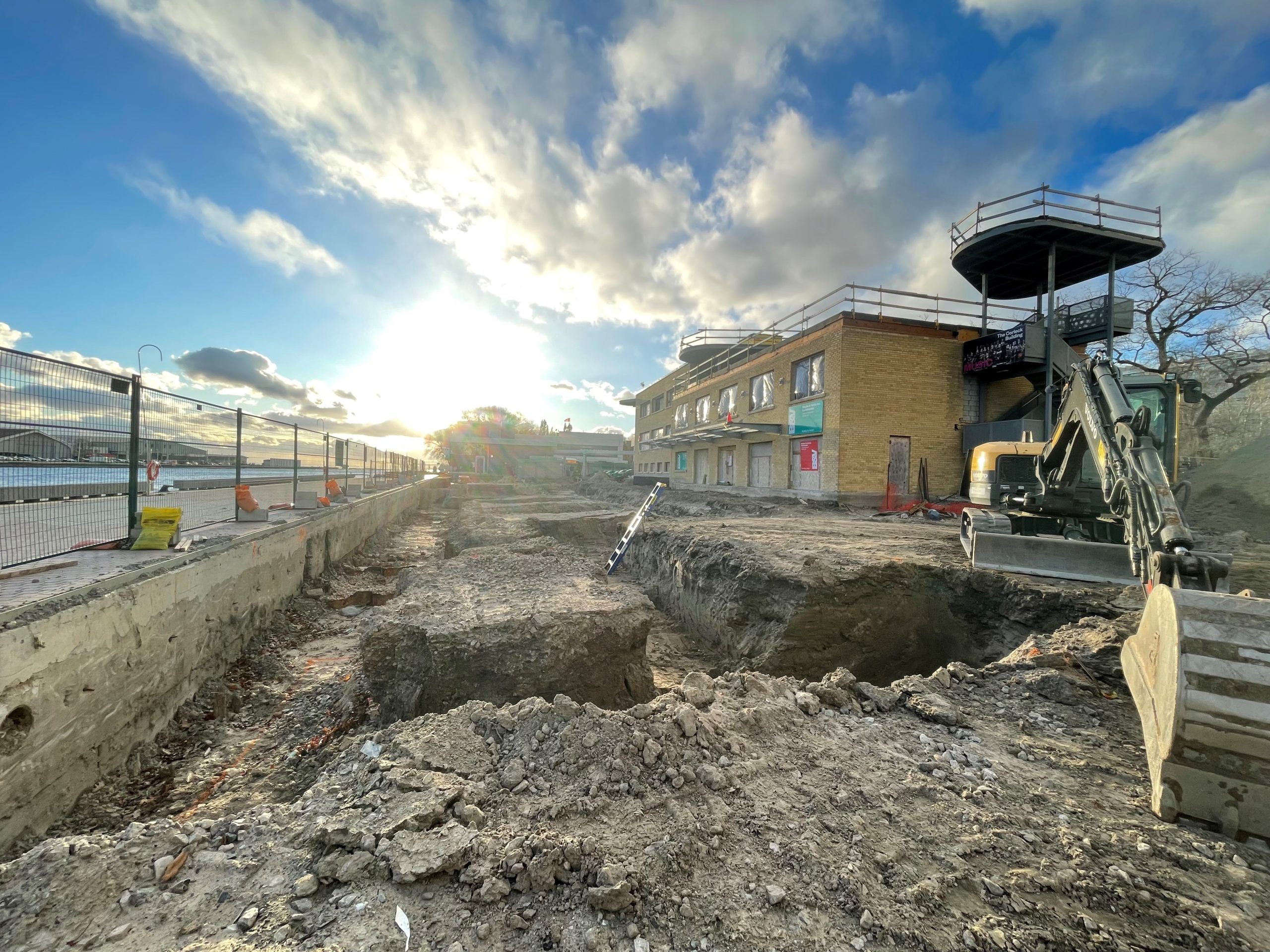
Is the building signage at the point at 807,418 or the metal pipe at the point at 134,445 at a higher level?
the building signage at the point at 807,418

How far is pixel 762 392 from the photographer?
20.9 meters

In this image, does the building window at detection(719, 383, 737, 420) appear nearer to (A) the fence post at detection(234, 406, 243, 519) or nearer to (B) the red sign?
(B) the red sign

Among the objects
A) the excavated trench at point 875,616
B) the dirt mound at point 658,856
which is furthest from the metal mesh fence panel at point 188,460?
the excavated trench at point 875,616

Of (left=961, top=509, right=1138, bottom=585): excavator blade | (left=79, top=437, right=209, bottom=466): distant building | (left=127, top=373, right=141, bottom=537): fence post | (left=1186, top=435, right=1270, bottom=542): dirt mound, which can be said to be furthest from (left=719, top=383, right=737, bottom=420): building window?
(left=127, top=373, right=141, bottom=537): fence post

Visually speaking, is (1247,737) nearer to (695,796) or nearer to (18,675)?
(695,796)

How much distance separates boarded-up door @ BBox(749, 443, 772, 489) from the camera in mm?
19766

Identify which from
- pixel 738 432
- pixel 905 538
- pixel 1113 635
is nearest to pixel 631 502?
pixel 738 432

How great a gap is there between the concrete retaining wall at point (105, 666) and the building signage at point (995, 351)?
749 inches

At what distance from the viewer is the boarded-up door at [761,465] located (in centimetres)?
1977

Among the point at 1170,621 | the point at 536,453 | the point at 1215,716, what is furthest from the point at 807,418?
the point at 536,453

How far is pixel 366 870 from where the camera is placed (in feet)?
5.82

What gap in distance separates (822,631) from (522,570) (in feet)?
12.5

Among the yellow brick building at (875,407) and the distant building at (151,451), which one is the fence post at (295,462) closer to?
the distant building at (151,451)

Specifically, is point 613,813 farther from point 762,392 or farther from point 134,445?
point 762,392
